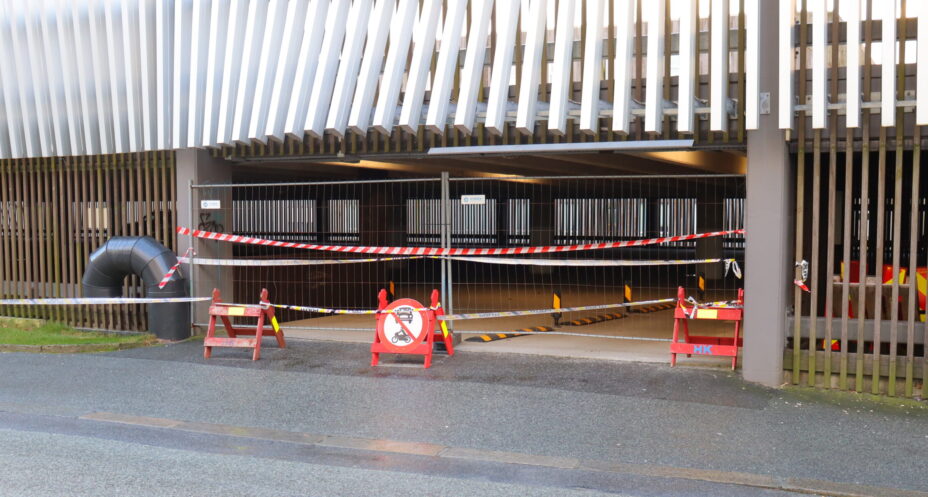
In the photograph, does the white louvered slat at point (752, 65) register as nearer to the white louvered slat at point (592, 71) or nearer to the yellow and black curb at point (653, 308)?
the white louvered slat at point (592, 71)

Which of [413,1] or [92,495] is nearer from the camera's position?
[92,495]

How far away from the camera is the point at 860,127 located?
8844mm

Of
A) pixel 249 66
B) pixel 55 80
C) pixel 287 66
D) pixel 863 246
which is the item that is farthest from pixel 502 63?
pixel 55 80

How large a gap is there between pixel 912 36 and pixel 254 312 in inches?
318

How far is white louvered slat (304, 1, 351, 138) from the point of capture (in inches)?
440

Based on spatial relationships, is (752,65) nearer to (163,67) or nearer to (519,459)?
A: (519,459)

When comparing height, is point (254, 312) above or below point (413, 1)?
below

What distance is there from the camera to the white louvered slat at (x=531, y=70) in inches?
395

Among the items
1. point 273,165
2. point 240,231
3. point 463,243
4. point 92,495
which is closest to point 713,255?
point 463,243

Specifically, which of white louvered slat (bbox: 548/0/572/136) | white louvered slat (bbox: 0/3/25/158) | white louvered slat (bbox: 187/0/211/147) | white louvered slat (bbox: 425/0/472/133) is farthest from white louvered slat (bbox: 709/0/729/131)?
white louvered slat (bbox: 0/3/25/158)

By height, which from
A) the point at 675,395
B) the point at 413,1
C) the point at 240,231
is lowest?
the point at 675,395

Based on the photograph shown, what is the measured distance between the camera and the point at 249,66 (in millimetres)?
11727

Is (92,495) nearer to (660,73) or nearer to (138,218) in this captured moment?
(660,73)

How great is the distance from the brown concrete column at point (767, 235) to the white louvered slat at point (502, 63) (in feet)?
9.08
